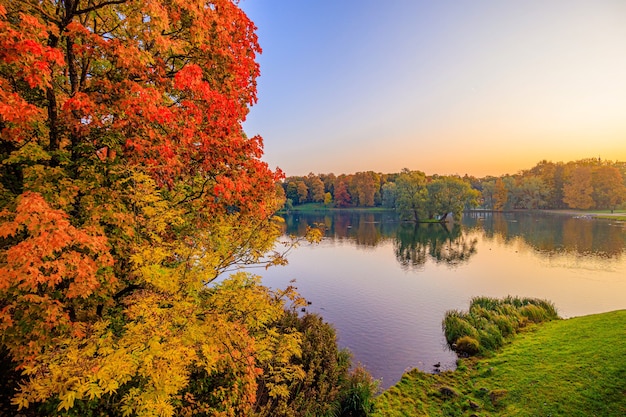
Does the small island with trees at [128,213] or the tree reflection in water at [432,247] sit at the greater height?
the small island with trees at [128,213]

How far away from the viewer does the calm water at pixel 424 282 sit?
20.1 m

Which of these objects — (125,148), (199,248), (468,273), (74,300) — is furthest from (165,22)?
(468,273)

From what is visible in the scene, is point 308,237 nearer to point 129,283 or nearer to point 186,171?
point 186,171

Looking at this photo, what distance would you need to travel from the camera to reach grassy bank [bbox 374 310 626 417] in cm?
1077

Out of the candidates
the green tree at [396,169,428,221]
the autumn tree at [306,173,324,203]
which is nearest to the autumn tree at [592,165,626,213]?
the green tree at [396,169,428,221]

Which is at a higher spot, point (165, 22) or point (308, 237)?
point (165, 22)

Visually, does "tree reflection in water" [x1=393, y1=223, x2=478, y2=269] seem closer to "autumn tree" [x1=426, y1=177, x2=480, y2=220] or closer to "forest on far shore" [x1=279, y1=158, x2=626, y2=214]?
"autumn tree" [x1=426, y1=177, x2=480, y2=220]

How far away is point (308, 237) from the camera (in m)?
9.55

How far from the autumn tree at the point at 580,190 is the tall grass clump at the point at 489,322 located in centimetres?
14799

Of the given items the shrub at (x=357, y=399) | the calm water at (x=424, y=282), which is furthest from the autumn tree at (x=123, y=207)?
the calm water at (x=424, y=282)

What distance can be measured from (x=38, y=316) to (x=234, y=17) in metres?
8.17

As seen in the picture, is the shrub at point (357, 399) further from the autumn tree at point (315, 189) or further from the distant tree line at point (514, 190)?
the autumn tree at point (315, 189)

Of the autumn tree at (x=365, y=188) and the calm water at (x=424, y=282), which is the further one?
the autumn tree at (x=365, y=188)

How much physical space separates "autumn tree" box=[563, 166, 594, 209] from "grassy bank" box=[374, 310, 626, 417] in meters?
153
